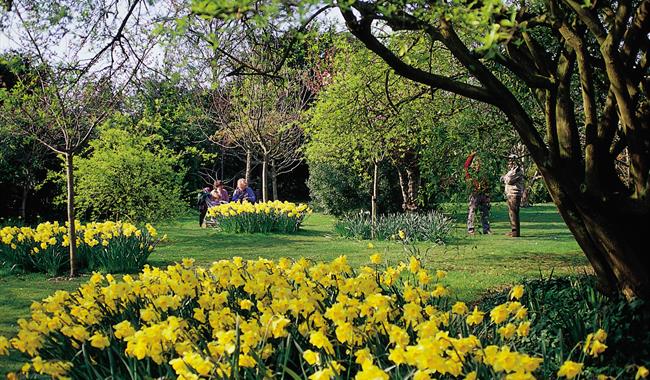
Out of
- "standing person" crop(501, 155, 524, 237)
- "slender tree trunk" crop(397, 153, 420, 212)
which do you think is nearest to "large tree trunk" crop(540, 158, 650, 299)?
"standing person" crop(501, 155, 524, 237)

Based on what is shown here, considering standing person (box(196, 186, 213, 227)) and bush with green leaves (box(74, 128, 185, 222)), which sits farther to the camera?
standing person (box(196, 186, 213, 227))

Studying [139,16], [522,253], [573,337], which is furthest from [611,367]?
[522,253]

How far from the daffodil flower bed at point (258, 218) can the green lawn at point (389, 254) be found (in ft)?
1.27

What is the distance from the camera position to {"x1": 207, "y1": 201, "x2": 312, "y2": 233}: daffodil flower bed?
49.5 feet

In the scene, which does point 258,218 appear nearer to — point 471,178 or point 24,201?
point 24,201

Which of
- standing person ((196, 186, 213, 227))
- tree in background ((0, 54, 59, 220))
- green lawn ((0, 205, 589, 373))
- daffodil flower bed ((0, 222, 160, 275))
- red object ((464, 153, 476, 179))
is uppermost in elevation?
tree in background ((0, 54, 59, 220))

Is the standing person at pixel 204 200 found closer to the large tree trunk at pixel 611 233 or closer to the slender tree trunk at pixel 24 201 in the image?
the slender tree trunk at pixel 24 201

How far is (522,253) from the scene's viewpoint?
11.0 m

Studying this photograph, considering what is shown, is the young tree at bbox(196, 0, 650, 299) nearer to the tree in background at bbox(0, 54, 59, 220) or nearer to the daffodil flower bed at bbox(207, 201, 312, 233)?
the daffodil flower bed at bbox(207, 201, 312, 233)

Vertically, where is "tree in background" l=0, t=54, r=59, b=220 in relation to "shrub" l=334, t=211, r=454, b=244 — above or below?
above

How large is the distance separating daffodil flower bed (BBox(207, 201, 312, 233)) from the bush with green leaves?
7.85 feet

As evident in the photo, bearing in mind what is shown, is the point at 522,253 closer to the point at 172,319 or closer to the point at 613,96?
the point at 613,96

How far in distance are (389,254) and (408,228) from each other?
7.28 ft

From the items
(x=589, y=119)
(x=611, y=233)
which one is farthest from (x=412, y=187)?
(x=611, y=233)
